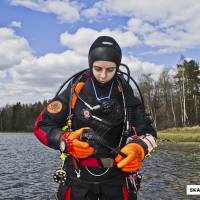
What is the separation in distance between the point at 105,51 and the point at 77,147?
1176mm

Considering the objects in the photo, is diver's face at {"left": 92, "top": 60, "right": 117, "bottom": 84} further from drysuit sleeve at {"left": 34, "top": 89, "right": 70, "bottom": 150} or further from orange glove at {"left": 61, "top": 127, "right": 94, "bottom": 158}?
orange glove at {"left": 61, "top": 127, "right": 94, "bottom": 158}

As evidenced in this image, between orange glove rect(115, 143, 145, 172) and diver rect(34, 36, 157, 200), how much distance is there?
7 cm

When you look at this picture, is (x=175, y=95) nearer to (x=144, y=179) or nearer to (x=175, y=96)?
(x=175, y=96)

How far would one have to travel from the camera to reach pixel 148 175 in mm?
20594

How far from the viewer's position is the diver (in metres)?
4.18

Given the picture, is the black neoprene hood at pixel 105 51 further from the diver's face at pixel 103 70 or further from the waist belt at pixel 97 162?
the waist belt at pixel 97 162

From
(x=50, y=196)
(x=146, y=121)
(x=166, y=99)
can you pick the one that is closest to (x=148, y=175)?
(x=50, y=196)

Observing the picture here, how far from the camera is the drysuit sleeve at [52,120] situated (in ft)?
13.6

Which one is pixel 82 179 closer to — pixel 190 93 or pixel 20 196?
pixel 20 196

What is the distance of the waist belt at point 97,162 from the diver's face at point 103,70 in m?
0.91

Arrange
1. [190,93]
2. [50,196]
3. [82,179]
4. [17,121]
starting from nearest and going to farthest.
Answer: [82,179] → [50,196] → [190,93] → [17,121]

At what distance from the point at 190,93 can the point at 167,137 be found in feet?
79.7

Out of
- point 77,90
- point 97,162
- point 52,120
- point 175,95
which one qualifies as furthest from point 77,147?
point 175,95

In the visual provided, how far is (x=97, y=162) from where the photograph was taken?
420cm
